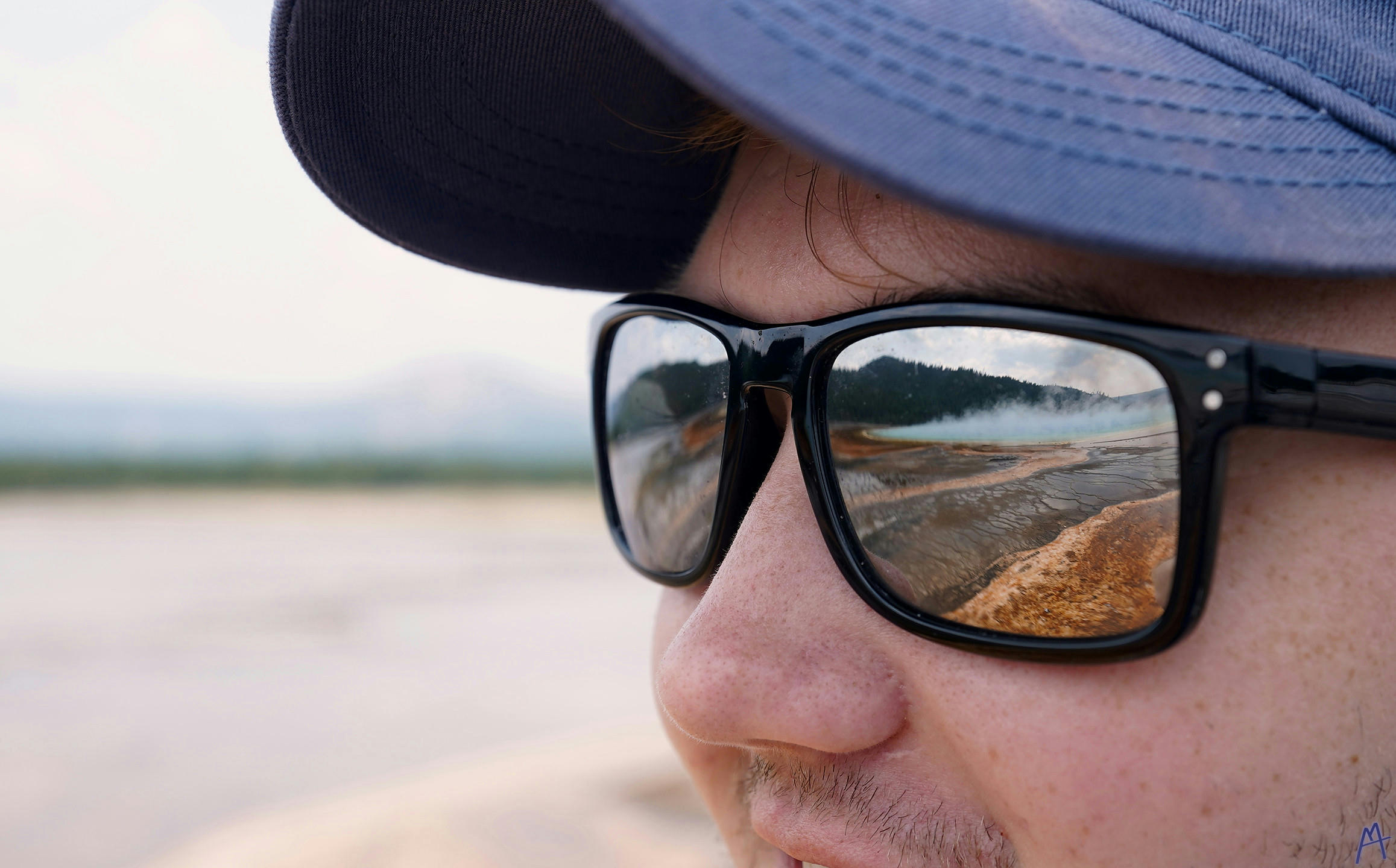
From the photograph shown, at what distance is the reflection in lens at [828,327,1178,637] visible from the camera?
0.77 metres

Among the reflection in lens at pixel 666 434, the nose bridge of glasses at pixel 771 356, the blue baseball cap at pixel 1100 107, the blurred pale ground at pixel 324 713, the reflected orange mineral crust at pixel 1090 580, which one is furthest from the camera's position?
the blurred pale ground at pixel 324 713

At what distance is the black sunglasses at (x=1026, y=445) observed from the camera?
2.39ft

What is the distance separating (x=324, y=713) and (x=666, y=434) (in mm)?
3910

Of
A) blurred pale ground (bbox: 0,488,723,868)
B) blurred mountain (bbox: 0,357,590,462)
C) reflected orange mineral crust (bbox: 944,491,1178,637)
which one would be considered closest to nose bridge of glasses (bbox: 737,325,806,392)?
reflected orange mineral crust (bbox: 944,491,1178,637)

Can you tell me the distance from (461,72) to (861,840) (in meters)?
1.09

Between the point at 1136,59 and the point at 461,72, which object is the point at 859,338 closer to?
the point at 1136,59

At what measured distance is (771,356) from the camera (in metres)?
1.00

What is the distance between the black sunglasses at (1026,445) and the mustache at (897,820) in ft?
0.57

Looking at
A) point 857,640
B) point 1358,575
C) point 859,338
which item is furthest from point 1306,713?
point 859,338

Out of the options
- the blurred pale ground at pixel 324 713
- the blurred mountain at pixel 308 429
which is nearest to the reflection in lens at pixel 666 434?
the blurred pale ground at pixel 324 713

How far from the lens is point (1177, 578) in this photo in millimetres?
746

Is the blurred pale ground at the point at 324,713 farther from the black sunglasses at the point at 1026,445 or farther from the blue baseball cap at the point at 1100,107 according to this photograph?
the blue baseball cap at the point at 1100,107

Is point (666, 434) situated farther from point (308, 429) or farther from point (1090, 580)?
point (308, 429)

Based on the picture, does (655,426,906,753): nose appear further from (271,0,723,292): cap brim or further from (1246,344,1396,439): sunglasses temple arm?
(271,0,723,292): cap brim
